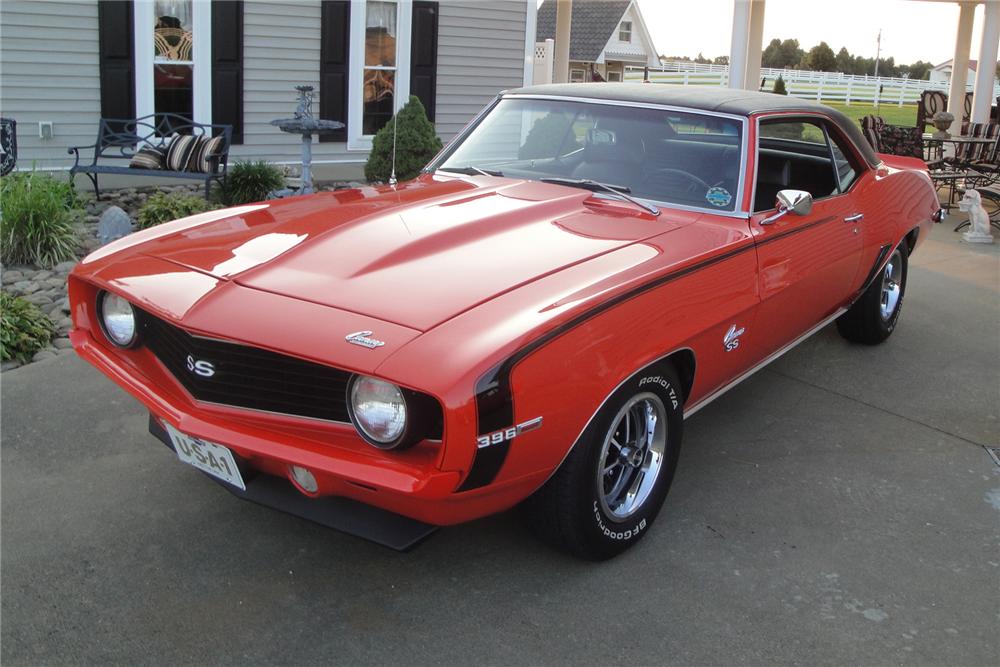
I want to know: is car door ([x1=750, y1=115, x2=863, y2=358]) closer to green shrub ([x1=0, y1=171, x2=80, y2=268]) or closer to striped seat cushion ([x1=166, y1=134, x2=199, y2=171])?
green shrub ([x1=0, y1=171, x2=80, y2=268])

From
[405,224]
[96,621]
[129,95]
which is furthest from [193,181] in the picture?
[96,621]

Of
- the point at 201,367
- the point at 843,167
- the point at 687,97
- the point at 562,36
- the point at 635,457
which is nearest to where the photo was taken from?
the point at 201,367

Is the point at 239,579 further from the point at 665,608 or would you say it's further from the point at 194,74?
the point at 194,74

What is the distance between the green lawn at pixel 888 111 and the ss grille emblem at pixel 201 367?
30653 mm

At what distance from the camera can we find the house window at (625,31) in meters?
45.4

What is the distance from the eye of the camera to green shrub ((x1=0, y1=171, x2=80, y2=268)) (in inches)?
267

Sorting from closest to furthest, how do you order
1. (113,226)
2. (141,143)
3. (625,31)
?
1. (113,226)
2. (141,143)
3. (625,31)

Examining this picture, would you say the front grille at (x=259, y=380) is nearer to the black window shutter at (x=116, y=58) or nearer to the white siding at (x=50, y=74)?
the white siding at (x=50, y=74)

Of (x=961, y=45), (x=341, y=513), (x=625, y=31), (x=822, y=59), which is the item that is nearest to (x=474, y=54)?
(x=961, y=45)

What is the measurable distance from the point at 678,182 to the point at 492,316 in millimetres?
1680

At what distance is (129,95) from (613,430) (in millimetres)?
8685

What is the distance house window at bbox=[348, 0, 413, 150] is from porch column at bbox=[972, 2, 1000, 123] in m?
9.17

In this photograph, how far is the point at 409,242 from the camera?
3330 mm

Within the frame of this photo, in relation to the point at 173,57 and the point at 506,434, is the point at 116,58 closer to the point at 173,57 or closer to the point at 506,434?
the point at 173,57
